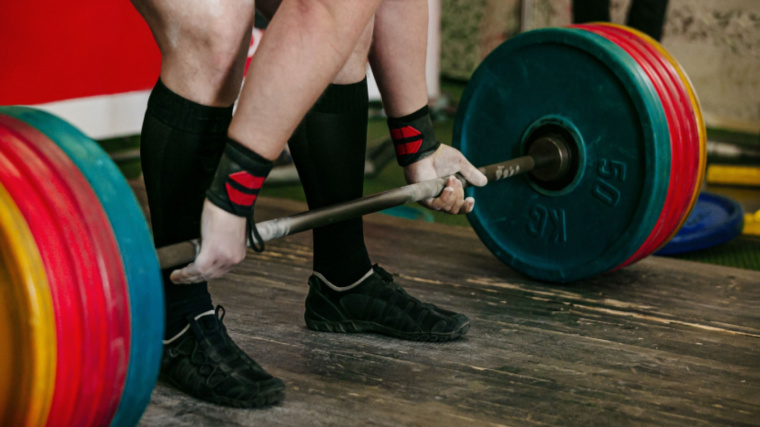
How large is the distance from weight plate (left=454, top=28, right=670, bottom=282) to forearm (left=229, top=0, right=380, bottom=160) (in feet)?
2.23

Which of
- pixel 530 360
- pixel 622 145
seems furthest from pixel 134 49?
pixel 530 360

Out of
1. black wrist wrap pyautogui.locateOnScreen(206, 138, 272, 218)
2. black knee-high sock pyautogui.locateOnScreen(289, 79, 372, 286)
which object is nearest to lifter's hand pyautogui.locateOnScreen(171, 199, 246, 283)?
black wrist wrap pyautogui.locateOnScreen(206, 138, 272, 218)

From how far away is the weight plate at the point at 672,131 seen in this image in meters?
1.41

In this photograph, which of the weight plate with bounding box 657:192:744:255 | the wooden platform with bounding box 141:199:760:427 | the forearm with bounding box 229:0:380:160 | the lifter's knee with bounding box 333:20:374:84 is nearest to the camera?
the forearm with bounding box 229:0:380:160

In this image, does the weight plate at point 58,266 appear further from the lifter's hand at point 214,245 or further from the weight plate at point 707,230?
the weight plate at point 707,230

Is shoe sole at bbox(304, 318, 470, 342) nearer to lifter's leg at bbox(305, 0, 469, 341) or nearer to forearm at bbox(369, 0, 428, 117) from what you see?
lifter's leg at bbox(305, 0, 469, 341)

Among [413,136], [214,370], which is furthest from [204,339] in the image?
[413,136]

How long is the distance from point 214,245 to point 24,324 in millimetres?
240

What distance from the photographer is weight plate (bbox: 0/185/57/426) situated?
71 cm

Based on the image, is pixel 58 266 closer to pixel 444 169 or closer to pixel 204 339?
pixel 204 339

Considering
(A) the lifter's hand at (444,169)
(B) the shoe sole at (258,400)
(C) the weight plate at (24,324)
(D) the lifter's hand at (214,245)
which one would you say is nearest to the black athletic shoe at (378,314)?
(A) the lifter's hand at (444,169)

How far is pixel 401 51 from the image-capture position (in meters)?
1.21

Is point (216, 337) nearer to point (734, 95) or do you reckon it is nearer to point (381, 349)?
point (381, 349)

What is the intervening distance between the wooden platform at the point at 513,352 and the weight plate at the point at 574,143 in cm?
9
